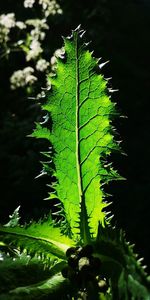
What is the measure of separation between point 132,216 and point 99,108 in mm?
3046

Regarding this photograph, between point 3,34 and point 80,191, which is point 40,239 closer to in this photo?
point 80,191

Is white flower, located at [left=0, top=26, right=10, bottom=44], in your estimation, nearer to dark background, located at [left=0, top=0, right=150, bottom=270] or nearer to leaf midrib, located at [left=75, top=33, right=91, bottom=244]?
dark background, located at [left=0, top=0, right=150, bottom=270]

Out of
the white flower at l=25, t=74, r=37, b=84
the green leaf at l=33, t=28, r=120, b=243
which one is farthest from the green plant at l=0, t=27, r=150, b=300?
the white flower at l=25, t=74, r=37, b=84

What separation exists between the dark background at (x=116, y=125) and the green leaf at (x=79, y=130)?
3.42 feet

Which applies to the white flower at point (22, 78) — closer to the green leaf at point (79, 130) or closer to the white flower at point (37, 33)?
the white flower at point (37, 33)

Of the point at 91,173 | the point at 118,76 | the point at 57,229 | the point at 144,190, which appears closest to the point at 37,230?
the point at 57,229

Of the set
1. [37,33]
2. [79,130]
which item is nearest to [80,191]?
[79,130]

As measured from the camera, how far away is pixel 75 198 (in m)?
0.94

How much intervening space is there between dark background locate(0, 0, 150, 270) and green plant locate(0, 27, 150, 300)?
104 centimetres

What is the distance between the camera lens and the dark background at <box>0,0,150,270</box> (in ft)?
10.9

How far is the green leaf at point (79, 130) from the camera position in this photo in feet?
3.07

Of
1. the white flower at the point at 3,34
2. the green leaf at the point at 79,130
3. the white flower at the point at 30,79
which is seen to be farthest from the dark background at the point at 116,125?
the green leaf at the point at 79,130

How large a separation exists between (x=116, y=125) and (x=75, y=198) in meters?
3.58

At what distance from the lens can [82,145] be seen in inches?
37.5
